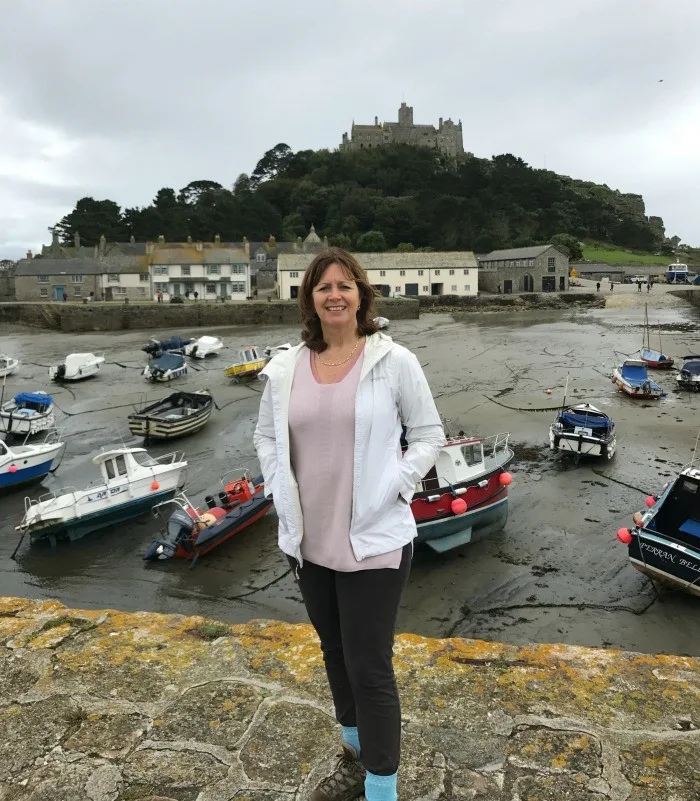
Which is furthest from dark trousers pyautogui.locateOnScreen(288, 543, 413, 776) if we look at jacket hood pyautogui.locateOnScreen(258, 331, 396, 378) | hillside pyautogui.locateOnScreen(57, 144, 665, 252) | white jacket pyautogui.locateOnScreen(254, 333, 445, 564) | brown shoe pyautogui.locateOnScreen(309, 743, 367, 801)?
hillside pyautogui.locateOnScreen(57, 144, 665, 252)

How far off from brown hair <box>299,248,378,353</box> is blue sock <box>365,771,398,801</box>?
157cm

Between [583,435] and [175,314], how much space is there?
118 ft

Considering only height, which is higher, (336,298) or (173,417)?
(336,298)

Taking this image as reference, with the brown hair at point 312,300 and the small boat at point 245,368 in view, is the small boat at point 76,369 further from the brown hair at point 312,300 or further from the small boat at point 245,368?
the brown hair at point 312,300

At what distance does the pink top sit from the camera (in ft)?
6.72

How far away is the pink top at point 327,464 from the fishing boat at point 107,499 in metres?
9.92

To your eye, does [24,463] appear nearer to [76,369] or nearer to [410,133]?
[76,369]

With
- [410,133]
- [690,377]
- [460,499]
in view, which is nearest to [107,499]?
[460,499]

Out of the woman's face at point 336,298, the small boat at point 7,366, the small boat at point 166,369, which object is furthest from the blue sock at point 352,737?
the small boat at point 7,366

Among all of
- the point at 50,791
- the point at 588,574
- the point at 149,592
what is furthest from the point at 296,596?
the point at 50,791

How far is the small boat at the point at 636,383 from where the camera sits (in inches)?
752

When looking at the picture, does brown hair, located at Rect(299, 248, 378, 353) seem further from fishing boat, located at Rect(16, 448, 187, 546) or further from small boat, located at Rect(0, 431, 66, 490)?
small boat, located at Rect(0, 431, 66, 490)

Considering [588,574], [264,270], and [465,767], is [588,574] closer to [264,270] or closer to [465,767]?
[465,767]

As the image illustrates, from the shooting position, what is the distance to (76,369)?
2578 centimetres
